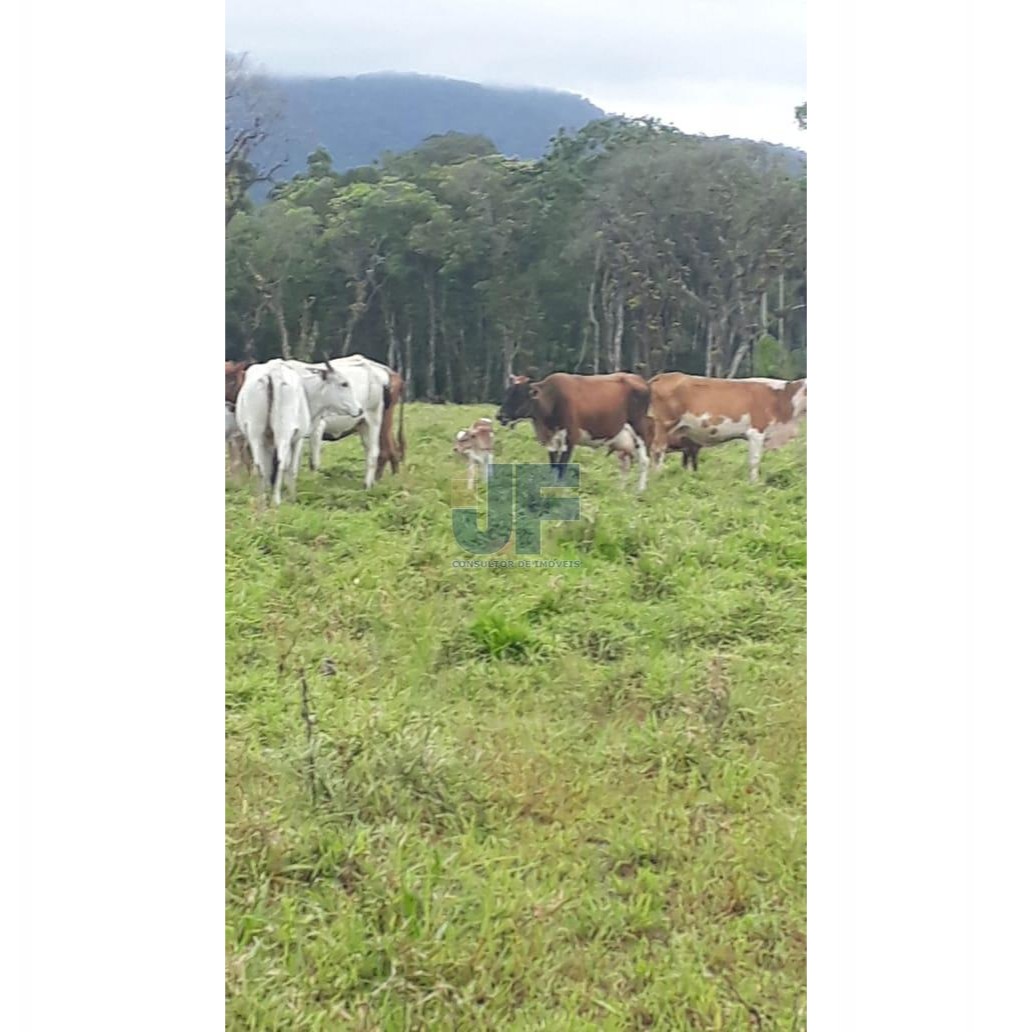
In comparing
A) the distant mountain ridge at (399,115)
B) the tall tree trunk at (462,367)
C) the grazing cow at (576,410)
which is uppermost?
the distant mountain ridge at (399,115)

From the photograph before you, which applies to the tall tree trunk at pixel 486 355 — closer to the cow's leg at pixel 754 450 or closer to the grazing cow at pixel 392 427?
the grazing cow at pixel 392 427

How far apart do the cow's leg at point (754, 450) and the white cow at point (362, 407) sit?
68 cm

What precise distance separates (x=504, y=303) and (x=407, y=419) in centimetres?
28

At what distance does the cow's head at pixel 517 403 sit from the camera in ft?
7.49

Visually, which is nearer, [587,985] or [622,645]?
[587,985]

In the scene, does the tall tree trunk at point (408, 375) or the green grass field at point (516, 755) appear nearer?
the green grass field at point (516, 755)

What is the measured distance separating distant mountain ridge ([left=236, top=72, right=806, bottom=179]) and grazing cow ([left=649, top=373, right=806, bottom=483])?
16.0 inches

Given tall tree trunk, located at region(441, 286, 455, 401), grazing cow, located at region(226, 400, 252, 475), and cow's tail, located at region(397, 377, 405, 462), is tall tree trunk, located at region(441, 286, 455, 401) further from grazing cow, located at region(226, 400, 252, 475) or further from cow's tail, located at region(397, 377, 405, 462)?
grazing cow, located at region(226, 400, 252, 475)

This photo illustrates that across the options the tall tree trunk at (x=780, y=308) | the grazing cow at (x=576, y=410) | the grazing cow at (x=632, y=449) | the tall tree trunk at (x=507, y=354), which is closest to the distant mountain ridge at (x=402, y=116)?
the tall tree trunk at (x=780, y=308)

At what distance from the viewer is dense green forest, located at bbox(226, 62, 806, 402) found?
2277 mm
